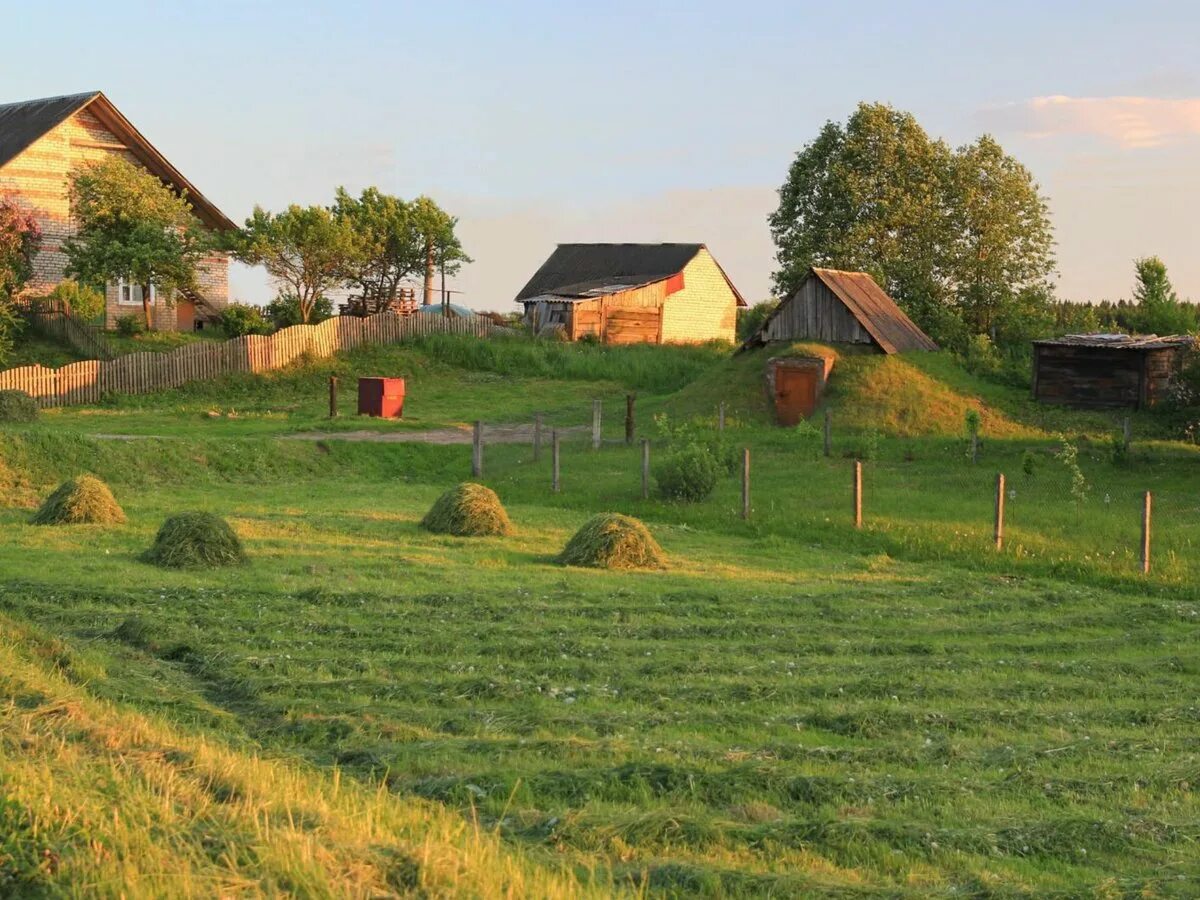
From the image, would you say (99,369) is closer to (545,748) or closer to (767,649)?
(767,649)

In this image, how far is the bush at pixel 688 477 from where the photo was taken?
90.0ft

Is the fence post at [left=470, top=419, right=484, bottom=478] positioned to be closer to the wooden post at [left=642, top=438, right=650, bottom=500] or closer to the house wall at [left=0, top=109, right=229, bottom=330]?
the wooden post at [left=642, top=438, right=650, bottom=500]

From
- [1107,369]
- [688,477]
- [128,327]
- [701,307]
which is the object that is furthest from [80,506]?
[701,307]

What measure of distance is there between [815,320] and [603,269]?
102 feet

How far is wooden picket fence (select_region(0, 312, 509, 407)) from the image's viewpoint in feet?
143

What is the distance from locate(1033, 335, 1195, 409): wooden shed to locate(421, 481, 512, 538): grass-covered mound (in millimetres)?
23282

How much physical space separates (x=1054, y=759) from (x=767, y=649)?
4484mm

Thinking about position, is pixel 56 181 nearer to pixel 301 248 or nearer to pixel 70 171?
pixel 70 171

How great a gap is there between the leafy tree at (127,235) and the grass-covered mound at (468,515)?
102 ft

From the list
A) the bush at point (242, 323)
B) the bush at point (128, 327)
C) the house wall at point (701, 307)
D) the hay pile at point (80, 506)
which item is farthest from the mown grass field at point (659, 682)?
the house wall at point (701, 307)

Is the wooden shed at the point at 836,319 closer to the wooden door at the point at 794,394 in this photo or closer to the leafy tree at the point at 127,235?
the wooden door at the point at 794,394

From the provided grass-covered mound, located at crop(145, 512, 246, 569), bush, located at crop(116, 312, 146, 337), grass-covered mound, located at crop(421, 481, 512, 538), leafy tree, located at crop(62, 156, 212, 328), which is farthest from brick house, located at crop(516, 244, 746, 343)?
grass-covered mound, located at crop(145, 512, 246, 569)

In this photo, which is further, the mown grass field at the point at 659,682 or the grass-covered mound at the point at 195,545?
the grass-covered mound at the point at 195,545

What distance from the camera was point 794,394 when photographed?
1609 inches
